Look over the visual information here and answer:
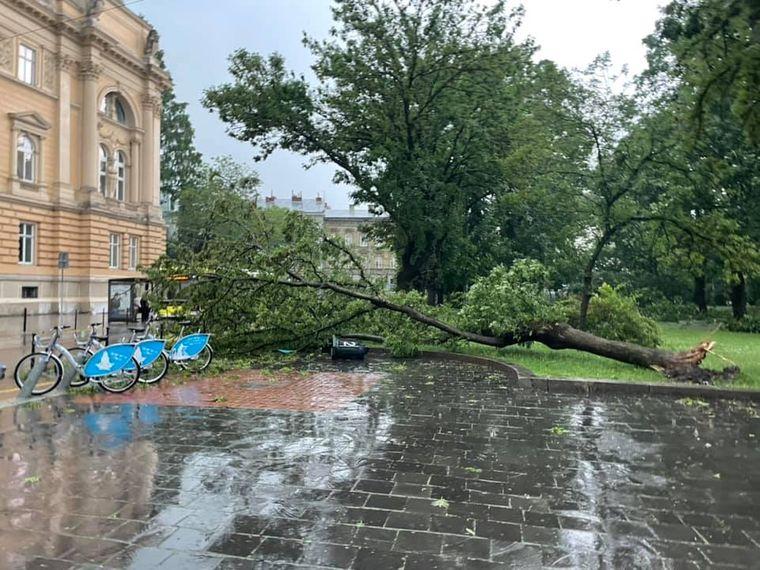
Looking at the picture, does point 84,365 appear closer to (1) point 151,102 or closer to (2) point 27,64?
(2) point 27,64

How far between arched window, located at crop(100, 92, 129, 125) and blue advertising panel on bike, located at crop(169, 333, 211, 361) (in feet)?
106

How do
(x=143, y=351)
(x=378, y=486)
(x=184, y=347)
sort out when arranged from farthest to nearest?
1. (x=184, y=347)
2. (x=143, y=351)
3. (x=378, y=486)

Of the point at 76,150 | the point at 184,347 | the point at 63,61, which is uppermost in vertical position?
the point at 63,61

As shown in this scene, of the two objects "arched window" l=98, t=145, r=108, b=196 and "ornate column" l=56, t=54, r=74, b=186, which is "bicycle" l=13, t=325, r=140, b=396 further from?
"arched window" l=98, t=145, r=108, b=196

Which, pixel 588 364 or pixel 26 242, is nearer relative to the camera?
pixel 588 364

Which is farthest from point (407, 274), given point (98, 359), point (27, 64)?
point (27, 64)

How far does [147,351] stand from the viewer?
9805 mm

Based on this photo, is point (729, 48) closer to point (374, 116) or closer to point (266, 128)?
point (374, 116)

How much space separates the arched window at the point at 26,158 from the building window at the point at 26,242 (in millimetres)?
2496

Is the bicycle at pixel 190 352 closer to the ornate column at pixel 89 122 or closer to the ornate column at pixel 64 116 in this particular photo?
the ornate column at pixel 64 116

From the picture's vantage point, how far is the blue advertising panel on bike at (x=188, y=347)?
11.0 metres

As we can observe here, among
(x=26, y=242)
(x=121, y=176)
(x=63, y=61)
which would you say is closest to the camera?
(x=26, y=242)

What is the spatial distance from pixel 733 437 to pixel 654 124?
8.73 m

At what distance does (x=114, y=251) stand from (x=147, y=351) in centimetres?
3185
